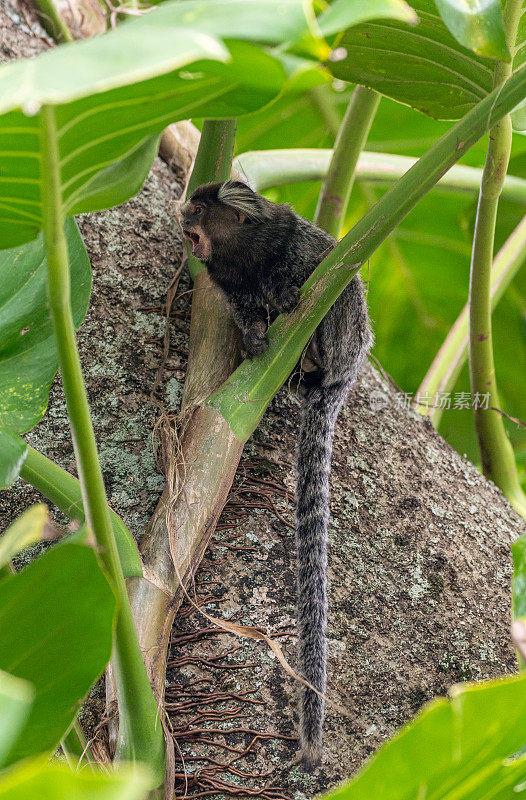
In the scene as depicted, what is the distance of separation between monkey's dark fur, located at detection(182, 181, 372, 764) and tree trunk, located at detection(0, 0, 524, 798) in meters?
0.05

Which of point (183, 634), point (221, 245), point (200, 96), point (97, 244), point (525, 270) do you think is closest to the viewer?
point (200, 96)

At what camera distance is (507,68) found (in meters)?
1.00

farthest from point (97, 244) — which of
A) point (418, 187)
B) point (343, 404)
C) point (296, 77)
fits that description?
point (296, 77)

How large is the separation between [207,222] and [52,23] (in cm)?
79

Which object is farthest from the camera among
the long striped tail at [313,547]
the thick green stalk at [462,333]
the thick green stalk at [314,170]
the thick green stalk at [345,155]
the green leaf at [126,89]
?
the thick green stalk at [462,333]

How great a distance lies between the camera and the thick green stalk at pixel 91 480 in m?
0.60

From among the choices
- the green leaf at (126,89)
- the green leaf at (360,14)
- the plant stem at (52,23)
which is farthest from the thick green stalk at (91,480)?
the plant stem at (52,23)

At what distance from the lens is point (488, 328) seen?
1741 millimetres

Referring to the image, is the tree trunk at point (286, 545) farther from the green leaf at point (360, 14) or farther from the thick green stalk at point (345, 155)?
the green leaf at point (360, 14)

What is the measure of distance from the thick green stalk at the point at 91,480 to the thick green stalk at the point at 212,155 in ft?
2.90

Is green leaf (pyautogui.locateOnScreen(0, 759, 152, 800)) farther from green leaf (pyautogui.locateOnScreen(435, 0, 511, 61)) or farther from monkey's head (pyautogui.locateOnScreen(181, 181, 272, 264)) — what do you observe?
monkey's head (pyautogui.locateOnScreen(181, 181, 272, 264))

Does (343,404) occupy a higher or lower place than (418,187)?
lower

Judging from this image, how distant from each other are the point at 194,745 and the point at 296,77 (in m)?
0.90

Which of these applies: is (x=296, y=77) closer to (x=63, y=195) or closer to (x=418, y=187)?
(x=63, y=195)
